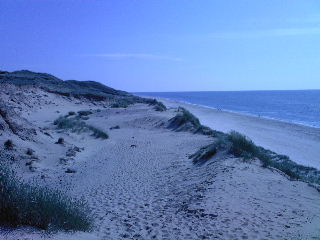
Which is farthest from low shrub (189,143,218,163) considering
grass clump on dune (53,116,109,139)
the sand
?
grass clump on dune (53,116,109,139)

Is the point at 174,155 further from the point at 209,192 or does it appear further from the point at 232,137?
the point at 209,192

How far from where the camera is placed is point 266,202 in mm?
9500

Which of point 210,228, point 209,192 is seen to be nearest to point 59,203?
point 210,228

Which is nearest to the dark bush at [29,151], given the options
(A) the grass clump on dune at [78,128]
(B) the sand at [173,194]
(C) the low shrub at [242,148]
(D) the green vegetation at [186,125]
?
(B) the sand at [173,194]

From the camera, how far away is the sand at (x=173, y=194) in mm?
7934

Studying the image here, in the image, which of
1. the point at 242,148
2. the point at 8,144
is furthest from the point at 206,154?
the point at 8,144

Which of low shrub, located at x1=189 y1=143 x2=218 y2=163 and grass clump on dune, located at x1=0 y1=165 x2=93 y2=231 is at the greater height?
grass clump on dune, located at x1=0 y1=165 x2=93 y2=231

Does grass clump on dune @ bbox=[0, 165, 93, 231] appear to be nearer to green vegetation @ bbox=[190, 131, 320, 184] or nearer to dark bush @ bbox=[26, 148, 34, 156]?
dark bush @ bbox=[26, 148, 34, 156]

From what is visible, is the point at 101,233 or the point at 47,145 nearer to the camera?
the point at 101,233

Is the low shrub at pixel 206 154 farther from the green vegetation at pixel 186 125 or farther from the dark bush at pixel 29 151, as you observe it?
the green vegetation at pixel 186 125

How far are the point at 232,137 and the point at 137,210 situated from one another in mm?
7073

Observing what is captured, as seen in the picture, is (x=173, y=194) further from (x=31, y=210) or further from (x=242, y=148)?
(x=31, y=210)

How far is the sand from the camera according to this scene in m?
7.93

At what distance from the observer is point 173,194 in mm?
11297
